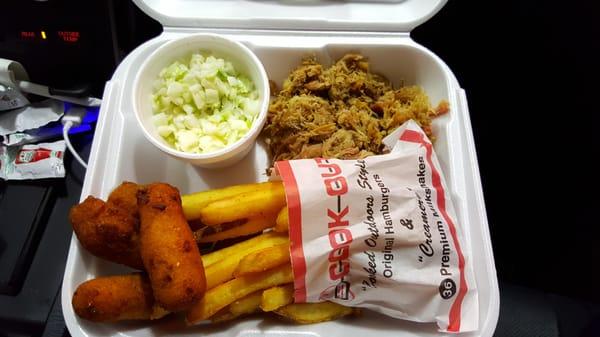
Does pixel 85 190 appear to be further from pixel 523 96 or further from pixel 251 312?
pixel 523 96

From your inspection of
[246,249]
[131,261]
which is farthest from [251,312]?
[131,261]

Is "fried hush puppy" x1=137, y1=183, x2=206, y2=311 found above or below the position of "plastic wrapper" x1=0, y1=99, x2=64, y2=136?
below

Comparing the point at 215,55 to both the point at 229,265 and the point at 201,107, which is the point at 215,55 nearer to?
the point at 201,107

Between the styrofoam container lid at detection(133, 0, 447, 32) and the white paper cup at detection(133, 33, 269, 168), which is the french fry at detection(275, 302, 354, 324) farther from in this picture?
the styrofoam container lid at detection(133, 0, 447, 32)

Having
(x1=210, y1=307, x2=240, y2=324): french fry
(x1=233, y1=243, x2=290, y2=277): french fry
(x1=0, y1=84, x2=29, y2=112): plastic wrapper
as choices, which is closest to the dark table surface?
(x1=0, y1=84, x2=29, y2=112): plastic wrapper

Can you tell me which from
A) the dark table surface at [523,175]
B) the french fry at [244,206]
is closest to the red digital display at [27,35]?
the dark table surface at [523,175]

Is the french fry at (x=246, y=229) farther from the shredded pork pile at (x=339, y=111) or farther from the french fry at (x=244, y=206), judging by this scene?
the shredded pork pile at (x=339, y=111)
